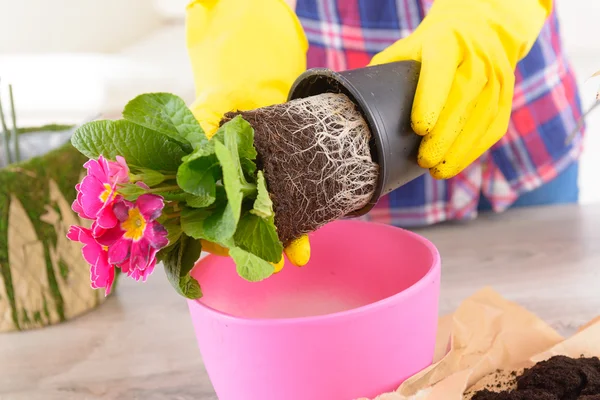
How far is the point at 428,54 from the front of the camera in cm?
46

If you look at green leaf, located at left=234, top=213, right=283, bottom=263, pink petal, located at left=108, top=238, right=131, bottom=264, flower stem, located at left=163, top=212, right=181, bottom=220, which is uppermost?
pink petal, located at left=108, top=238, right=131, bottom=264

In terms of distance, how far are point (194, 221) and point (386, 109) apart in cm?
16

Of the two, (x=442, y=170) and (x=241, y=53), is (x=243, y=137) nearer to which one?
(x=442, y=170)

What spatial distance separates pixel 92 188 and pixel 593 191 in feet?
4.25

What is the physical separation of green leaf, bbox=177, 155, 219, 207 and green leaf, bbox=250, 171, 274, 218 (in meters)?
0.02

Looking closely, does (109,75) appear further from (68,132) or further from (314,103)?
(314,103)

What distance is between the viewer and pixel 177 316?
2.05 ft

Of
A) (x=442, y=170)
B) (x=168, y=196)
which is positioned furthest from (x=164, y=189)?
(x=442, y=170)

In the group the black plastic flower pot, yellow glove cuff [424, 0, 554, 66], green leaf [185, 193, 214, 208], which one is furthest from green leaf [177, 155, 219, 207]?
yellow glove cuff [424, 0, 554, 66]

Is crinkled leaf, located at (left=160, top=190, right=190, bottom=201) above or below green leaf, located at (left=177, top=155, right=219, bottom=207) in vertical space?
below

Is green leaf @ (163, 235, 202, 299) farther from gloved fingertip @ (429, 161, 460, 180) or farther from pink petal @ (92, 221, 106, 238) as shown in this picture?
gloved fingertip @ (429, 161, 460, 180)

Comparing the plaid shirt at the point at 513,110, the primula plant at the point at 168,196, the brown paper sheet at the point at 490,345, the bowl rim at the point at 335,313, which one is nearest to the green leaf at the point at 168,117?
the primula plant at the point at 168,196

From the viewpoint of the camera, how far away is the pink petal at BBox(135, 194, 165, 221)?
0.31 m

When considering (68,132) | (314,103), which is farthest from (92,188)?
(68,132)
